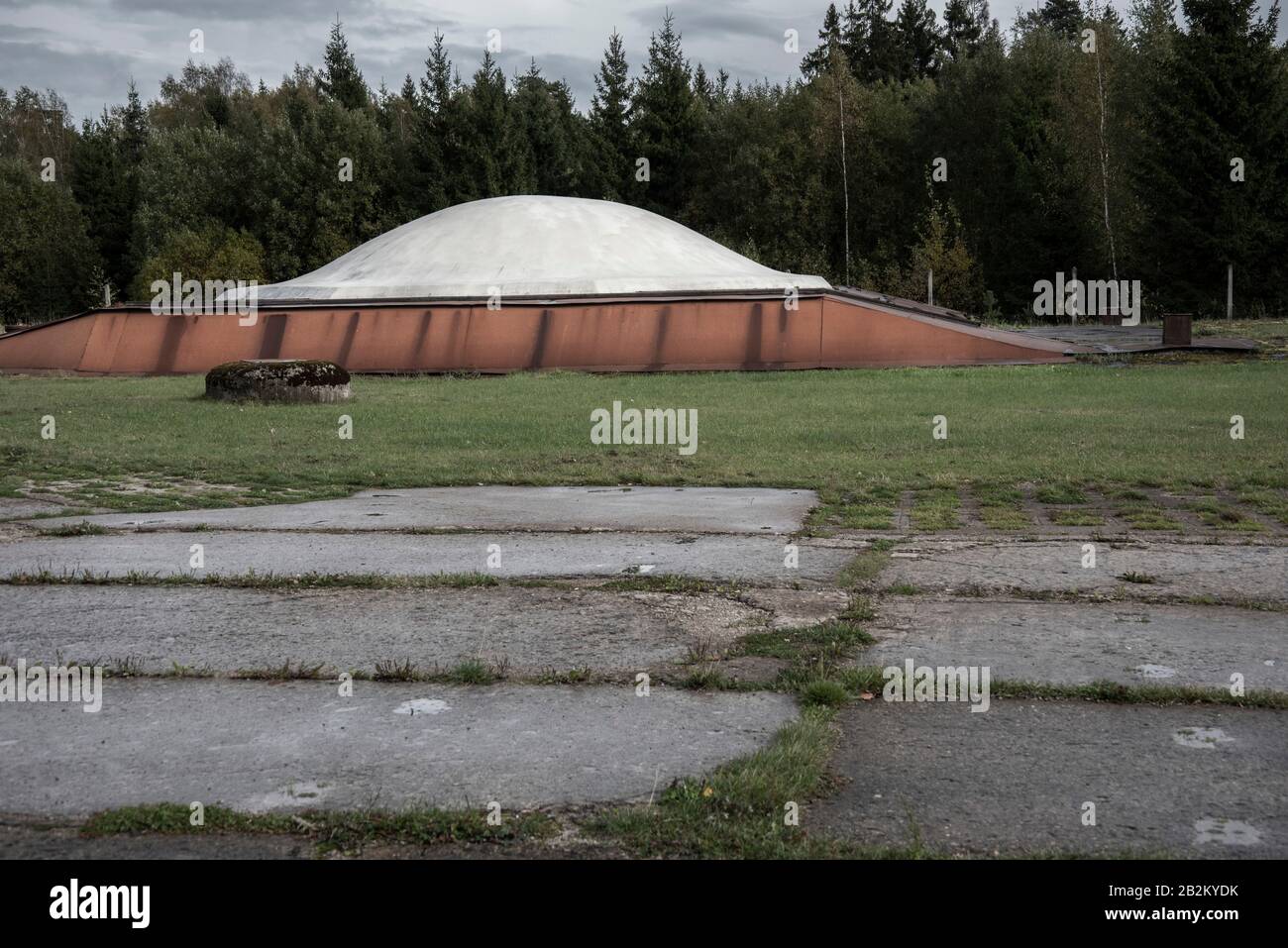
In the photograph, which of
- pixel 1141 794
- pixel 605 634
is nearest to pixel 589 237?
pixel 605 634

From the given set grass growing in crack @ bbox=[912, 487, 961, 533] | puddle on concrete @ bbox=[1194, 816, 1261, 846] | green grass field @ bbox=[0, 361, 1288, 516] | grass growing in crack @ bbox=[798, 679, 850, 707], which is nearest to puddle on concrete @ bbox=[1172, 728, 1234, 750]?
puddle on concrete @ bbox=[1194, 816, 1261, 846]

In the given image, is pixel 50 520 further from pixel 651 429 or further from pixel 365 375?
pixel 365 375

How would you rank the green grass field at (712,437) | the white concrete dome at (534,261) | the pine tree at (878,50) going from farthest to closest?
the pine tree at (878,50)
the white concrete dome at (534,261)
the green grass field at (712,437)

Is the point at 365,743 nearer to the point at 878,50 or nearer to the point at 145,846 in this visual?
the point at 145,846

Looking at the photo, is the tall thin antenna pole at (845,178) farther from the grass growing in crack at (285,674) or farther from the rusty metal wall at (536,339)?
the grass growing in crack at (285,674)

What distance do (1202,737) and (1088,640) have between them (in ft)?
4.00

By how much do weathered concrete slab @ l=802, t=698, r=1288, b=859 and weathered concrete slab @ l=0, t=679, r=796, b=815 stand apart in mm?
472

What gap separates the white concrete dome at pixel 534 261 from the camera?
27.3 meters

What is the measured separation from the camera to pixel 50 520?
8703mm

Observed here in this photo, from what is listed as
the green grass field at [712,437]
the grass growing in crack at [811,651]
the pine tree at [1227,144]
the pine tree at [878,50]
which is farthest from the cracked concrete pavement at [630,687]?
the pine tree at [878,50]

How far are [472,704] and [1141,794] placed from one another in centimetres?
227

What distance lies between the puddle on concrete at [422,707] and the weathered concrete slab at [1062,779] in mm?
1448

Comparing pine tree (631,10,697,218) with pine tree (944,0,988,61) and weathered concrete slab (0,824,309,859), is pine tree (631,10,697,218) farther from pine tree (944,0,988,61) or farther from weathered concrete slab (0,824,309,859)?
weathered concrete slab (0,824,309,859)
